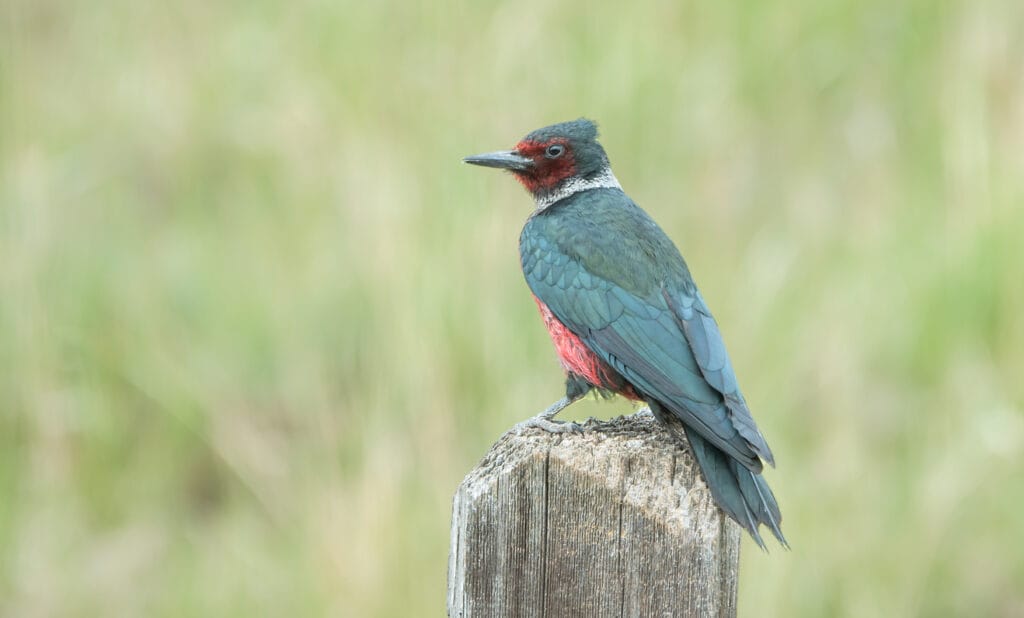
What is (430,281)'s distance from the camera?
5062 millimetres

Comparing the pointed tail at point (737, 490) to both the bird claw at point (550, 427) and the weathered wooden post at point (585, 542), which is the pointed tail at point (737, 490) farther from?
the bird claw at point (550, 427)

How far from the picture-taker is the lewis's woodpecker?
9.30 feet

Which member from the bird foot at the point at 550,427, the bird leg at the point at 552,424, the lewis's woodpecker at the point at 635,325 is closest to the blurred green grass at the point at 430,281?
the bird leg at the point at 552,424

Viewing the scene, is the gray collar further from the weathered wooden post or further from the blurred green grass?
the weathered wooden post

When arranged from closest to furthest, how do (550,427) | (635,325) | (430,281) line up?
(550,427), (635,325), (430,281)

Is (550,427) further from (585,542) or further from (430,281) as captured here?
(430,281)

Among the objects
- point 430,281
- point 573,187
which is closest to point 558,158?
point 573,187

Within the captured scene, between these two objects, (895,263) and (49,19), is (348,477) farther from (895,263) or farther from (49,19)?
(49,19)

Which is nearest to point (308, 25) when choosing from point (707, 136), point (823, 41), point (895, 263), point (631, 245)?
point (707, 136)

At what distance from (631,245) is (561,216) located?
0.31m

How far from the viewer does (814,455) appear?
5.14 m

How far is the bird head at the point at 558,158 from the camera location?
429cm

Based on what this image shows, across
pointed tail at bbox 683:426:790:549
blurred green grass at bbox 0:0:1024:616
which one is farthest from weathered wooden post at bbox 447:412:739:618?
blurred green grass at bbox 0:0:1024:616

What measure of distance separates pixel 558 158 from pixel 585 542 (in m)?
2.10
